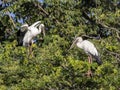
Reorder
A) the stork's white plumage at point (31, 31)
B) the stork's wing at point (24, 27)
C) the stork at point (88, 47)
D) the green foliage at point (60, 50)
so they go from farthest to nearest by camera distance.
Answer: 1. the stork's white plumage at point (31, 31)
2. the stork's wing at point (24, 27)
3. the stork at point (88, 47)
4. the green foliage at point (60, 50)

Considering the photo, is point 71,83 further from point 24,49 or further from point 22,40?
point 22,40

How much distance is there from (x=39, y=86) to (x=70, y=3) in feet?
14.4

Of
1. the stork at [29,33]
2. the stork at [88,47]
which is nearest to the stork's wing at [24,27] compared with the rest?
the stork at [29,33]

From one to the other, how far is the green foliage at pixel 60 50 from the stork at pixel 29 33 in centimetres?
29

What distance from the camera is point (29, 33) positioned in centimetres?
1269

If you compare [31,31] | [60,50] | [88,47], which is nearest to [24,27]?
[31,31]

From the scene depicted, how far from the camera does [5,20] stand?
1320cm

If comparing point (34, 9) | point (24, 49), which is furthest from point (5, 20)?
point (24, 49)

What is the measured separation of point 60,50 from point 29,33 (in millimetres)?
2963

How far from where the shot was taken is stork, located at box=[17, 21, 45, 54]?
12.5 metres

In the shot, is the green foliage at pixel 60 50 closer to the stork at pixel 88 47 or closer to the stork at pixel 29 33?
the stork at pixel 88 47

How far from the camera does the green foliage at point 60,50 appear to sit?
909 centimetres

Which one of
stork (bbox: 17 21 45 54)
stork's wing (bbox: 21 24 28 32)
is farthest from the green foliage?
stork's wing (bbox: 21 24 28 32)

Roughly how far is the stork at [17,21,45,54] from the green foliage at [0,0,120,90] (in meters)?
0.29
